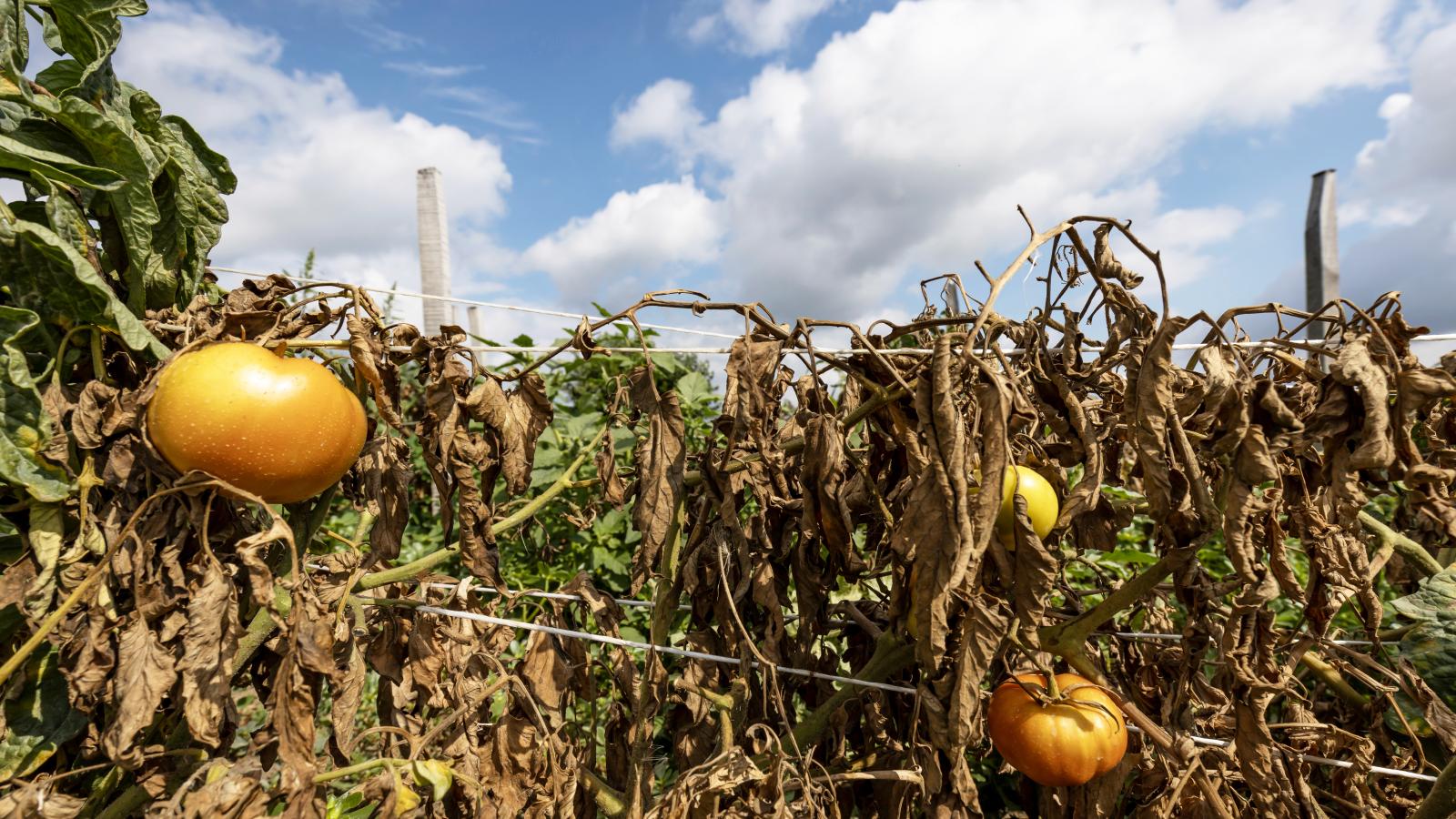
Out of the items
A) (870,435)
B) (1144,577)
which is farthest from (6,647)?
(1144,577)

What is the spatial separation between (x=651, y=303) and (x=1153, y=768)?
42.7 inches

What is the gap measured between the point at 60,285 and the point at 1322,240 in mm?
5400

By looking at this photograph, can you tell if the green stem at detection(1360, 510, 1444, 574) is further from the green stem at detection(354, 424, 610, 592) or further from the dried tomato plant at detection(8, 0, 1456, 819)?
the green stem at detection(354, 424, 610, 592)

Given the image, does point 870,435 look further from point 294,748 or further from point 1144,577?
point 294,748

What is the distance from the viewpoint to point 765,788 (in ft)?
3.97

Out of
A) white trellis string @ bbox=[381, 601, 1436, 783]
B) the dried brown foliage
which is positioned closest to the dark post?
the dried brown foliage

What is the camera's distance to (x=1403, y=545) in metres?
1.47

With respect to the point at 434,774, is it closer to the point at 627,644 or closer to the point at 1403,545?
the point at 627,644

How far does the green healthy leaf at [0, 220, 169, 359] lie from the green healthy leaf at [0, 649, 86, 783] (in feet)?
1.51

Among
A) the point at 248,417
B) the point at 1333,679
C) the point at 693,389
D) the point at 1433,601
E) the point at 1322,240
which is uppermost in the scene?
the point at 1322,240

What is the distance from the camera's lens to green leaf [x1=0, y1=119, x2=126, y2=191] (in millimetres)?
1024

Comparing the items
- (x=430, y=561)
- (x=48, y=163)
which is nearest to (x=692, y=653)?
(x=430, y=561)

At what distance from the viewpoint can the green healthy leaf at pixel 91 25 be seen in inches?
42.3

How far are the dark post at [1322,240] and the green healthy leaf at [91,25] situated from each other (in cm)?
524
